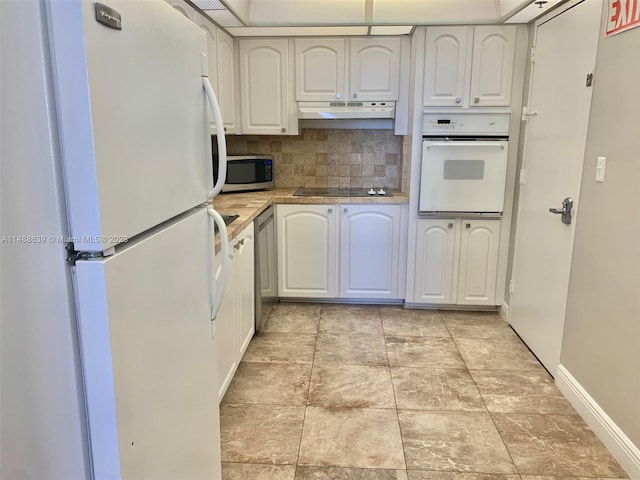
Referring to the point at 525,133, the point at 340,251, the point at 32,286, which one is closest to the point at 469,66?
the point at 525,133

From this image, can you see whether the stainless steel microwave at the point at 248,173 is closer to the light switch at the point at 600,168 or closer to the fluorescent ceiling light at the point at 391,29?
the fluorescent ceiling light at the point at 391,29

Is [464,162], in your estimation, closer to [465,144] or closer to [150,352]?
[465,144]

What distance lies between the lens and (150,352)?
0.96m

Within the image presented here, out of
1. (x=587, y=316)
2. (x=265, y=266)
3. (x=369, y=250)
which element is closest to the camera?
(x=587, y=316)

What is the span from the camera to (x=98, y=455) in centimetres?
84

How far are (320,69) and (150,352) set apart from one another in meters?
3.03

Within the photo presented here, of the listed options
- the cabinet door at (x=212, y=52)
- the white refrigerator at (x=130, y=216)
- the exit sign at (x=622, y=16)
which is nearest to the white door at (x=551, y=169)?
the exit sign at (x=622, y=16)

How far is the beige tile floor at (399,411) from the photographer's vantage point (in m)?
1.89

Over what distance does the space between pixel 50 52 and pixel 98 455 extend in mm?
703

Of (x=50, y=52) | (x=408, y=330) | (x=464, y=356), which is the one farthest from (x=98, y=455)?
(x=408, y=330)

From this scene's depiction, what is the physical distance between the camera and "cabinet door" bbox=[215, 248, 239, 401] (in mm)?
2127

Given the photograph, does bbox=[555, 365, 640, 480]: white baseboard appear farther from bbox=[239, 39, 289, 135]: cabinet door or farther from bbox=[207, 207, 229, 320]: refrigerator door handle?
bbox=[239, 39, 289, 135]: cabinet door

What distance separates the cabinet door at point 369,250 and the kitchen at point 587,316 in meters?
1.44

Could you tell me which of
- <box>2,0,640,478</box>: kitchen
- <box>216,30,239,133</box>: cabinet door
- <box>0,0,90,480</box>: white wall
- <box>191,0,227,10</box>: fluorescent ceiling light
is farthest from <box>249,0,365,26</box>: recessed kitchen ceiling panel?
<box>0,0,90,480</box>: white wall
